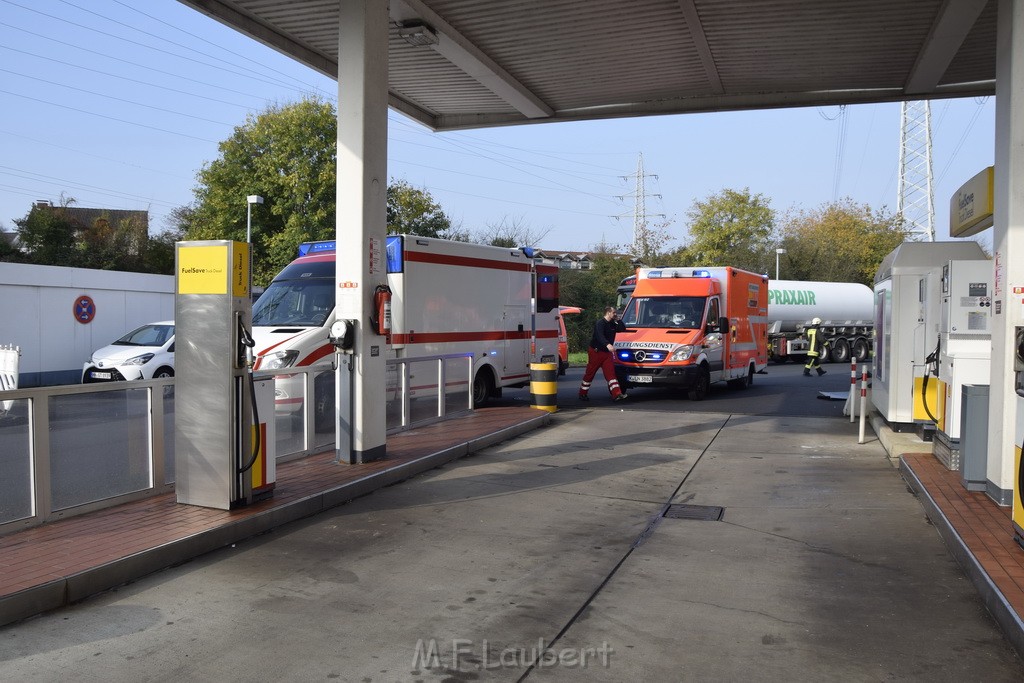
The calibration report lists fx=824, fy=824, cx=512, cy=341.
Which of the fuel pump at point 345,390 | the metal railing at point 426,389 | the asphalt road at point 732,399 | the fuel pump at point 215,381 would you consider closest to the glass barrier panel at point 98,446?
the fuel pump at point 215,381

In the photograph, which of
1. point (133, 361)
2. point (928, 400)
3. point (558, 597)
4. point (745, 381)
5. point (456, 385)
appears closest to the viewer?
Answer: point (558, 597)

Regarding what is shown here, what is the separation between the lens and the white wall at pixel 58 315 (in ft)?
73.8

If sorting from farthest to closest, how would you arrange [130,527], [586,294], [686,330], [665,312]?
[586,294], [665,312], [686,330], [130,527]

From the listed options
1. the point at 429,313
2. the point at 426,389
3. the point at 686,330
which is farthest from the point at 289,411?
the point at 686,330

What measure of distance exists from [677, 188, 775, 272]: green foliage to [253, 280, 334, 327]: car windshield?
3840 centimetres

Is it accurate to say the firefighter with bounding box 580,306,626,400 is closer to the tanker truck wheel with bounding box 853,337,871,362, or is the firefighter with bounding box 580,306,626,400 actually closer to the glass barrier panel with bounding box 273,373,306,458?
the glass barrier panel with bounding box 273,373,306,458

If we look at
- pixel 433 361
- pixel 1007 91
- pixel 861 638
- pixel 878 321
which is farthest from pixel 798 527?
pixel 878 321

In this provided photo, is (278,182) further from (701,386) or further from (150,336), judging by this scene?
(701,386)

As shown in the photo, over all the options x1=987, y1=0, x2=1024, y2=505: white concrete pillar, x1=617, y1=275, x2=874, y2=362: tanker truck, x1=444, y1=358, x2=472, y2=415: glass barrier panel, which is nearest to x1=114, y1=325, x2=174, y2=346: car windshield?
x1=444, y1=358, x2=472, y2=415: glass barrier panel

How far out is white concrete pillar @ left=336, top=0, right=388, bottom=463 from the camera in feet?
29.8

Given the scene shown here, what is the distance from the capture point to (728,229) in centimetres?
4888

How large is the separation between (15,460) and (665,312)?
14.3 meters

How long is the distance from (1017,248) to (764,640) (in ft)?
14.5
